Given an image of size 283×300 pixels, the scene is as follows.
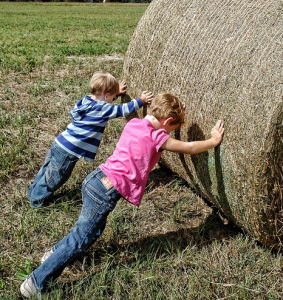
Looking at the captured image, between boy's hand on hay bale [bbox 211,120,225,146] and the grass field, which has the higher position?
boy's hand on hay bale [bbox 211,120,225,146]

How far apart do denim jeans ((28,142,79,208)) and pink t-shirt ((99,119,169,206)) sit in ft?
2.66

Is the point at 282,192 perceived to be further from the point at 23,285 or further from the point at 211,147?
the point at 23,285

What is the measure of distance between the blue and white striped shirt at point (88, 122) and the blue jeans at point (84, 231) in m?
0.74

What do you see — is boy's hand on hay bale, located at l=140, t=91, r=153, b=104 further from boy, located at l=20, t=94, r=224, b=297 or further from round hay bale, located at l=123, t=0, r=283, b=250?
boy, located at l=20, t=94, r=224, b=297

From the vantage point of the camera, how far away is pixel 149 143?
2.98 metres

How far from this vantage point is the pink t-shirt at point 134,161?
2965 mm

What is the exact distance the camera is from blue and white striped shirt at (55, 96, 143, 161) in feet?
11.9

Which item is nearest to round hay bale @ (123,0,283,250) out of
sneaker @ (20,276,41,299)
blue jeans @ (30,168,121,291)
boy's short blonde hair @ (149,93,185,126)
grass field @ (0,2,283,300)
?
boy's short blonde hair @ (149,93,185,126)

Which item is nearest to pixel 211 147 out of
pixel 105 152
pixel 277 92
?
pixel 277 92

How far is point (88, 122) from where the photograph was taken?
3.66 metres

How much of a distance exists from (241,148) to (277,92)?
468 millimetres

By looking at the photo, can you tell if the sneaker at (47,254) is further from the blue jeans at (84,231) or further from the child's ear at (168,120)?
the child's ear at (168,120)

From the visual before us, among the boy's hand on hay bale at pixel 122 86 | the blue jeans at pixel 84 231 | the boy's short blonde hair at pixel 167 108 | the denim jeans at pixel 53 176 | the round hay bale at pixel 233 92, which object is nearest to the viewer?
the round hay bale at pixel 233 92

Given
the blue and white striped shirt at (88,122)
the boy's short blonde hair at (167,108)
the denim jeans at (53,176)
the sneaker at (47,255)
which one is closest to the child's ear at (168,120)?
the boy's short blonde hair at (167,108)
